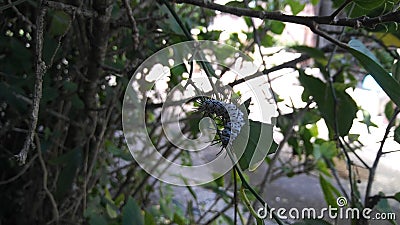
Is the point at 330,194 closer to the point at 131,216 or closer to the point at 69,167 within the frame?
the point at 131,216

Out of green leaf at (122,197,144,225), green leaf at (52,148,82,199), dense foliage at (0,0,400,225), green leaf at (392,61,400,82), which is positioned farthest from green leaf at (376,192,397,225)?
green leaf at (52,148,82,199)

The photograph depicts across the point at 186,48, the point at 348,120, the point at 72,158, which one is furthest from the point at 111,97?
the point at 348,120

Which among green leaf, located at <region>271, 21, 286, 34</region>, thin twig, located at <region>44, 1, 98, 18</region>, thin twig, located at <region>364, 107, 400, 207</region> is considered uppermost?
green leaf, located at <region>271, 21, 286, 34</region>

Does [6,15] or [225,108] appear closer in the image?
[225,108]

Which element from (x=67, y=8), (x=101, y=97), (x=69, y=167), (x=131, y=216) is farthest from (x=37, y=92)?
(x=101, y=97)

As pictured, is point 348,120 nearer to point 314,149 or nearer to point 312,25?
point 312,25

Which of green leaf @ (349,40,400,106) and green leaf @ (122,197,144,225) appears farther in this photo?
green leaf @ (122,197,144,225)

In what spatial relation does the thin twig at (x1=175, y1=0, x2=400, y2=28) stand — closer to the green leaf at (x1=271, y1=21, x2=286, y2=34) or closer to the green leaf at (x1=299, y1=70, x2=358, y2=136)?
the green leaf at (x1=299, y1=70, x2=358, y2=136)
